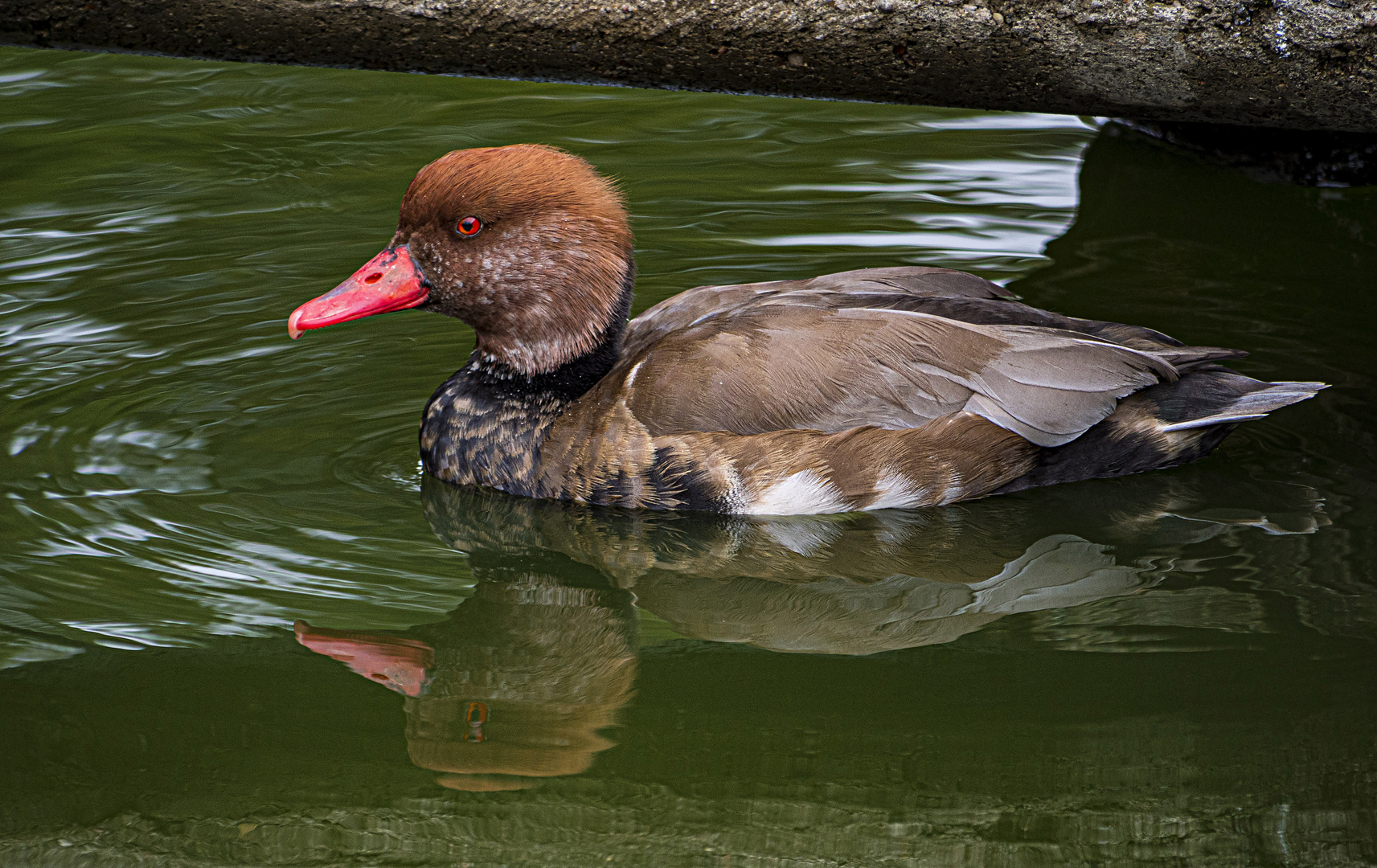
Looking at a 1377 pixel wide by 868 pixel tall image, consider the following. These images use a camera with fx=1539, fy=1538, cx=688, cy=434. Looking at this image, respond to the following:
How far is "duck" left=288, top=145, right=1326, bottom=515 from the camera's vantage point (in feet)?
16.2

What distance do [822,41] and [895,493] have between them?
146 cm

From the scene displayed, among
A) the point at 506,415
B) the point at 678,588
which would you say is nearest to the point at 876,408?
the point at 678,588

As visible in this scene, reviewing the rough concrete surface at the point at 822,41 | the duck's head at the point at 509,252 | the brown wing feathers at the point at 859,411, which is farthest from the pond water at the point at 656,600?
the rough concrete surface at the point at 822,41

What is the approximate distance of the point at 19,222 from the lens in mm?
7629

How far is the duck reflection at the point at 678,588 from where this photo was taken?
378 cm

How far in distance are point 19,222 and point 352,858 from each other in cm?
547

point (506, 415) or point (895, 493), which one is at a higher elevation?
point (506, 415)

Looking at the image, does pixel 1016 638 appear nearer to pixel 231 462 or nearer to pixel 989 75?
pixel 989 75

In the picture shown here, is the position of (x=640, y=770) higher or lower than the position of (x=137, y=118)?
lower

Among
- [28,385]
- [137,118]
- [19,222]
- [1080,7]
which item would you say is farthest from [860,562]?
[137,118]

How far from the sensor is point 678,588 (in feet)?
15.0

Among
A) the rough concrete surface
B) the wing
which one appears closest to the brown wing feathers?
A: the wing

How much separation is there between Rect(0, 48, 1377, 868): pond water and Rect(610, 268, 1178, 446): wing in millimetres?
347

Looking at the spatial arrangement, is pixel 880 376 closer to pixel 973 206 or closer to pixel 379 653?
pixel 379 653
